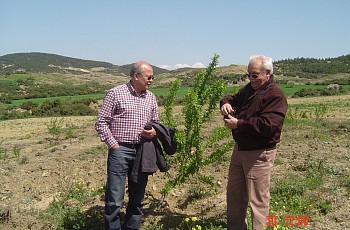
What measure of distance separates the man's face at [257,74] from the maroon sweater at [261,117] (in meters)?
0.06

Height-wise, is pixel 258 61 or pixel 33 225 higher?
pixel 258 61

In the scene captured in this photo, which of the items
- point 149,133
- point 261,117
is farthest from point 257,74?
point 149,133

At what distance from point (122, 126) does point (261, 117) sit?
151 centimetres

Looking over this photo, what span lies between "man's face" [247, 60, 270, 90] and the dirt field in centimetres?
206

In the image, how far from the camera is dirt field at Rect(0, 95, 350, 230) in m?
4.68

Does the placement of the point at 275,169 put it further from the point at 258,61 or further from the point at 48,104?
the point at 48,104

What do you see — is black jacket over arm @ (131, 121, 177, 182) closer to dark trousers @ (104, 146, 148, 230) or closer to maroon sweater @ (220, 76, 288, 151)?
dark trousers @ (104, 146, 148, 230)

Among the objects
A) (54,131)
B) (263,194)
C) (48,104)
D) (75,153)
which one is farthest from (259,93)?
(48,104)

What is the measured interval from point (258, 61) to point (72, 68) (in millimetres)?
179155

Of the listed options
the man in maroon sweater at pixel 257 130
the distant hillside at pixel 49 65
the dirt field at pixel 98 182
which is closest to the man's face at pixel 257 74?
the man in maroon sweater at pixel 257 130

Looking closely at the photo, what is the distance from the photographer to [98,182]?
6328 mm

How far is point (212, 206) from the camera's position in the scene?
5125 mm
